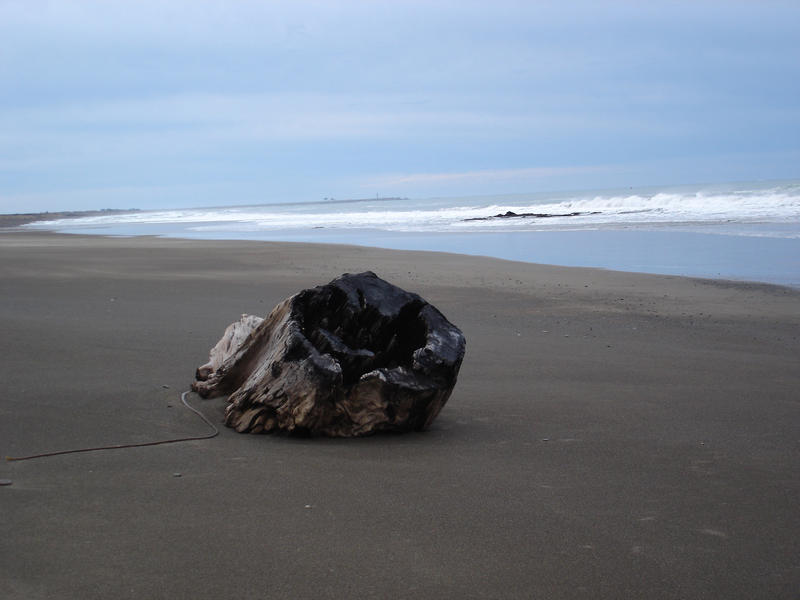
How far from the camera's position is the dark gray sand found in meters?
2.63

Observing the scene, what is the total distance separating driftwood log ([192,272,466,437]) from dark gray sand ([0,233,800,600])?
15 centimetres

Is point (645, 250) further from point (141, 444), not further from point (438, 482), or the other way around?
point (141, 444)

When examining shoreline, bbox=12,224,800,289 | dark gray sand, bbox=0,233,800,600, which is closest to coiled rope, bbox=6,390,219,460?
dark gray sand, bbox=0,233,800,600

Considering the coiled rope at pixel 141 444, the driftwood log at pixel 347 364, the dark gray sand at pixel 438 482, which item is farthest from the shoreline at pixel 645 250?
the coiled rope at pixel 141 444

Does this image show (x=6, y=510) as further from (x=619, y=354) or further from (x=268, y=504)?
(x=619, y=354)

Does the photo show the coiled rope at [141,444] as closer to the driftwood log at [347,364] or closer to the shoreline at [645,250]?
the driftwood log at [347,364]

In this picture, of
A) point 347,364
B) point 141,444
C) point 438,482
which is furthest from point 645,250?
point 141,444

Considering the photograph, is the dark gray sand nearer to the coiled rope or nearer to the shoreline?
the coiled rope

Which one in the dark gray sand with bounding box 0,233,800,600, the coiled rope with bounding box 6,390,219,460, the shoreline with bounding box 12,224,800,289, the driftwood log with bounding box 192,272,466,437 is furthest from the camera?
the shoreline with bounding box 12,224,800,289

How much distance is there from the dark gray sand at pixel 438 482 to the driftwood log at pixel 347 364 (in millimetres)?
148

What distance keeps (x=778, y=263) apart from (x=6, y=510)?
1519 cm

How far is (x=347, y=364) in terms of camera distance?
4504 mm

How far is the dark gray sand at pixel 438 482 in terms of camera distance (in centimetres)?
263

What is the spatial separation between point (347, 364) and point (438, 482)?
1.11m
